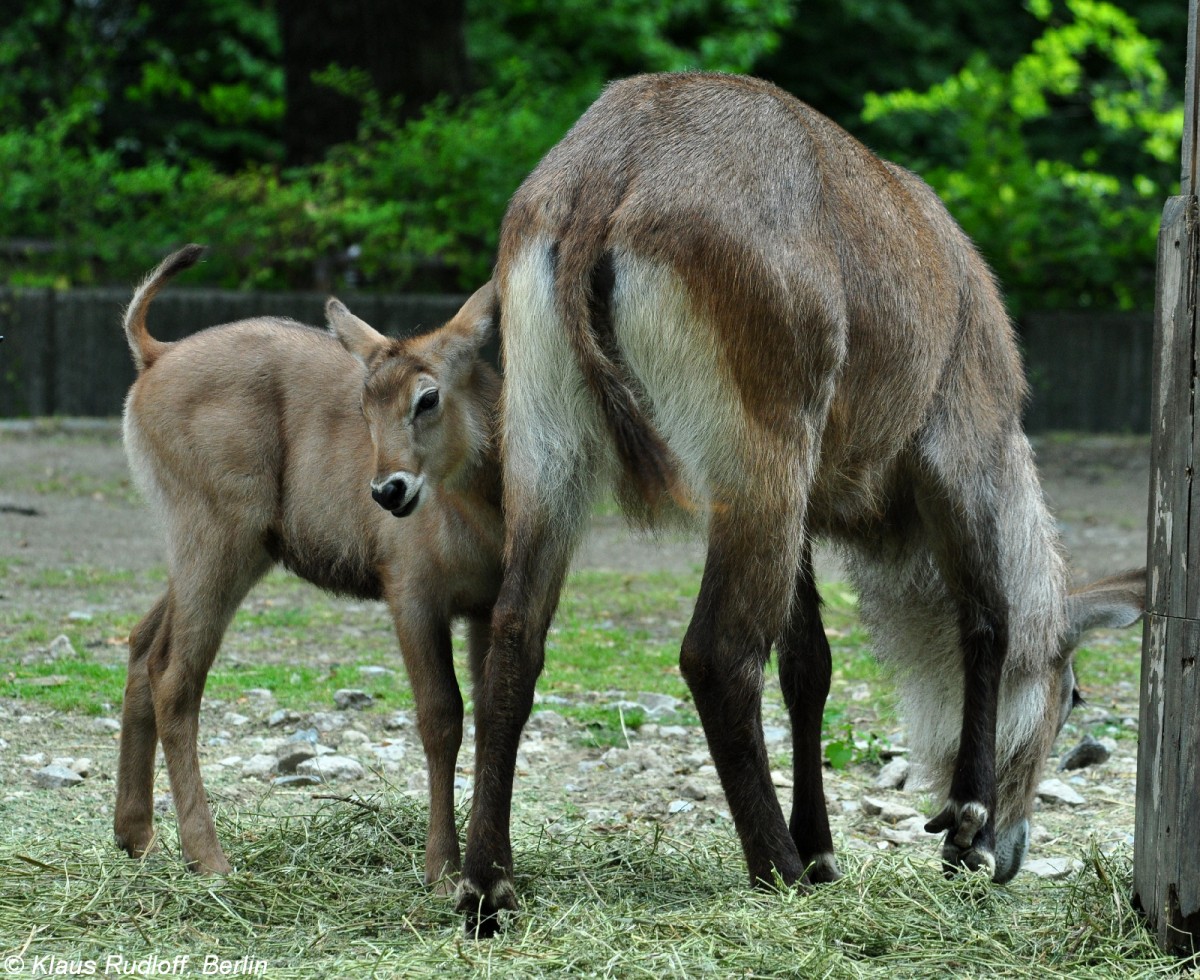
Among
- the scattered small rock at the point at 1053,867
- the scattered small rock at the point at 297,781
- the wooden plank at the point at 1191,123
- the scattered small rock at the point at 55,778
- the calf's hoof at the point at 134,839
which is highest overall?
the wooden plank at the point at 1191,123

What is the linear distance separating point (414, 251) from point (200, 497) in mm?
8517

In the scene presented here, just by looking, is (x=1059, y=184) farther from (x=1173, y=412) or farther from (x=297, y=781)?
(x=1173, y=412)

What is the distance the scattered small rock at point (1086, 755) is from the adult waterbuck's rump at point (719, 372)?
4.57ft

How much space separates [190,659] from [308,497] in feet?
2.05

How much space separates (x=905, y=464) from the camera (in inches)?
172

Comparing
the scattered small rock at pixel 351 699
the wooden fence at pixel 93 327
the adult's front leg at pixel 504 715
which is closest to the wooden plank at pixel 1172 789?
the adult's front leg at pixel 504 715

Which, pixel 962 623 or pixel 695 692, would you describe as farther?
pixel 962 623

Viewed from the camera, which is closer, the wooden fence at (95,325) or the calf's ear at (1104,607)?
Result: the calf's ear at (1104,607)

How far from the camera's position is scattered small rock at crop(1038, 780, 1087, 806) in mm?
5266

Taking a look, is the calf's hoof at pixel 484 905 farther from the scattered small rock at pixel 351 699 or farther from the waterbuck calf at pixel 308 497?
the scattered small rock at pixel 351 699

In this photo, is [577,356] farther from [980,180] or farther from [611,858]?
[980,180]

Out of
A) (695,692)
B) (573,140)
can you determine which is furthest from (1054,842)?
(573,140)

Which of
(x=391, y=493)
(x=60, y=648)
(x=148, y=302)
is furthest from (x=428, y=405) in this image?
(x=60, y=648)

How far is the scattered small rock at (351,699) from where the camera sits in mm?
6020
